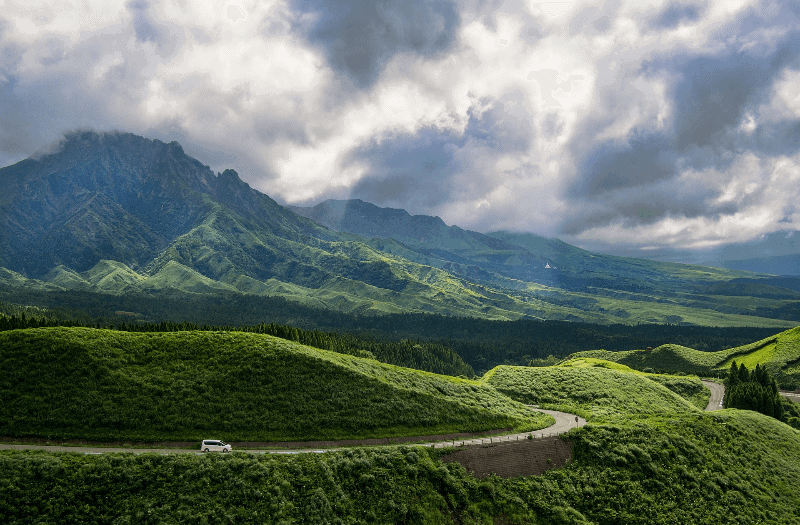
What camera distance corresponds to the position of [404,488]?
121ft

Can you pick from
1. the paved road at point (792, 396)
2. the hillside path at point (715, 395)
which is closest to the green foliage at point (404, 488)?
the hillside path at point (715, 395)

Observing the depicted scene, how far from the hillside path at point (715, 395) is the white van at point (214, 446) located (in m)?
124

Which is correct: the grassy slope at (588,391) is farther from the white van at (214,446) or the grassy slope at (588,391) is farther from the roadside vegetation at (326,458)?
the white van at (214,446)

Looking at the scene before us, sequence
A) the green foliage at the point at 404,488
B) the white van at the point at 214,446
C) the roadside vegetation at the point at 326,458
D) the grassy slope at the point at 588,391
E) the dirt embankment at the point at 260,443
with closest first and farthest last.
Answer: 1. the green foliage at the point at 404,488
2. the roadside vegetation at the point at 326,458
3. the white van at the point at 214,446
4. the dirt embankment at the point at 260,443
5. the grassy slope at the point at 588,391

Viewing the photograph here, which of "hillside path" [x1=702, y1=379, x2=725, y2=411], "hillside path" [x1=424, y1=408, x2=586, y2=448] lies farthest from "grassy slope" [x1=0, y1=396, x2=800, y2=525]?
"hillside path" [x1=702, y1=379, x2=725, y2=411]

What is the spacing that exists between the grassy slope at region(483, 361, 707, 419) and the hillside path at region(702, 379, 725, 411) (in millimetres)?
27637

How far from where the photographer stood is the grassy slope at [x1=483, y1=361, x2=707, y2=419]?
256ft

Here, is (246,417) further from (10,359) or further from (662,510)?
(662,510)

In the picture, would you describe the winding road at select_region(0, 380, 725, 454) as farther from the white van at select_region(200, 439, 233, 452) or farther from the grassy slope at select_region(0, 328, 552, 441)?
the grassy slope at select_region(0, 328, 552, 441)

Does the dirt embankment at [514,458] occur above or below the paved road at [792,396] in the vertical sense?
above

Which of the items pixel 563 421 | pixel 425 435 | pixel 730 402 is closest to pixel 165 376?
pixel 425 435

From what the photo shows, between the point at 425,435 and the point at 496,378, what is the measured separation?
47.3 metres

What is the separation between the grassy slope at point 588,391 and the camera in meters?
78.1

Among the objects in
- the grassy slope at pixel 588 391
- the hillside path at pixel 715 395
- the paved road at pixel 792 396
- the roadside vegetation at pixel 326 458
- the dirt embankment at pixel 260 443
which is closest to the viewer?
the roadside vegetation at pixel 326 458
